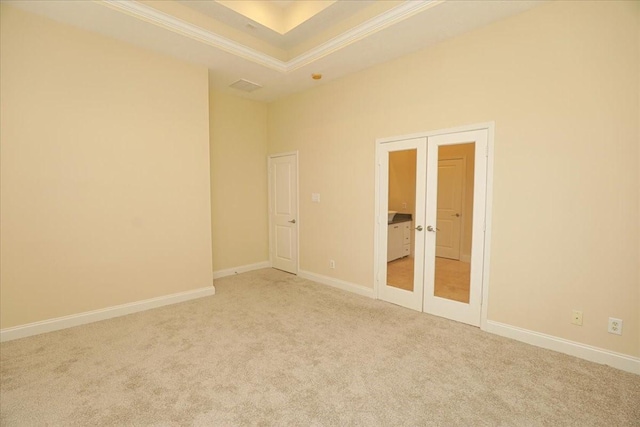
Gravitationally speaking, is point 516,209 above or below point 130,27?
below

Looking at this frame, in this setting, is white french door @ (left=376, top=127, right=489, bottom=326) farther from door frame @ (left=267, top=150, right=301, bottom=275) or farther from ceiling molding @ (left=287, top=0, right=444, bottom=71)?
door frame @ (left=267, top=150, right=301, bottom=275)

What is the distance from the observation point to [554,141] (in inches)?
101

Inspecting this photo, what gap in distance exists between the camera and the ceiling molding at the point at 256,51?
274 cm

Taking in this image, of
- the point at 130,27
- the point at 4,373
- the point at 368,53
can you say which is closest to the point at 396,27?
the point at 368,53

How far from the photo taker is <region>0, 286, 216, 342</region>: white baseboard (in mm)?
2834

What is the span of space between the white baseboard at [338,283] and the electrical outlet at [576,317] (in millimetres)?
2090

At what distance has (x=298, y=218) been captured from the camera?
5.02 meters

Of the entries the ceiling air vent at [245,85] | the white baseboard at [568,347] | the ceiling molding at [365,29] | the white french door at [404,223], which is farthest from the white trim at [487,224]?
the ceiling air vent at [245,85]

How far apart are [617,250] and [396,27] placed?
9.25 feet

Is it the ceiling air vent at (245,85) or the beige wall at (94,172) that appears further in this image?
the ceiling air vent at (245,85)

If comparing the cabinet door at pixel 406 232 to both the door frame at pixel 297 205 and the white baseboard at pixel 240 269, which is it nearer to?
the door frame at pixel 297 205

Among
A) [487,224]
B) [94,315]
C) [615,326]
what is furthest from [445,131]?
[94,315]

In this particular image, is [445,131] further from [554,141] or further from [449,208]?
[554,141]

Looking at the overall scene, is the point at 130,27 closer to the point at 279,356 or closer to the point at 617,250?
the point at 279,356
